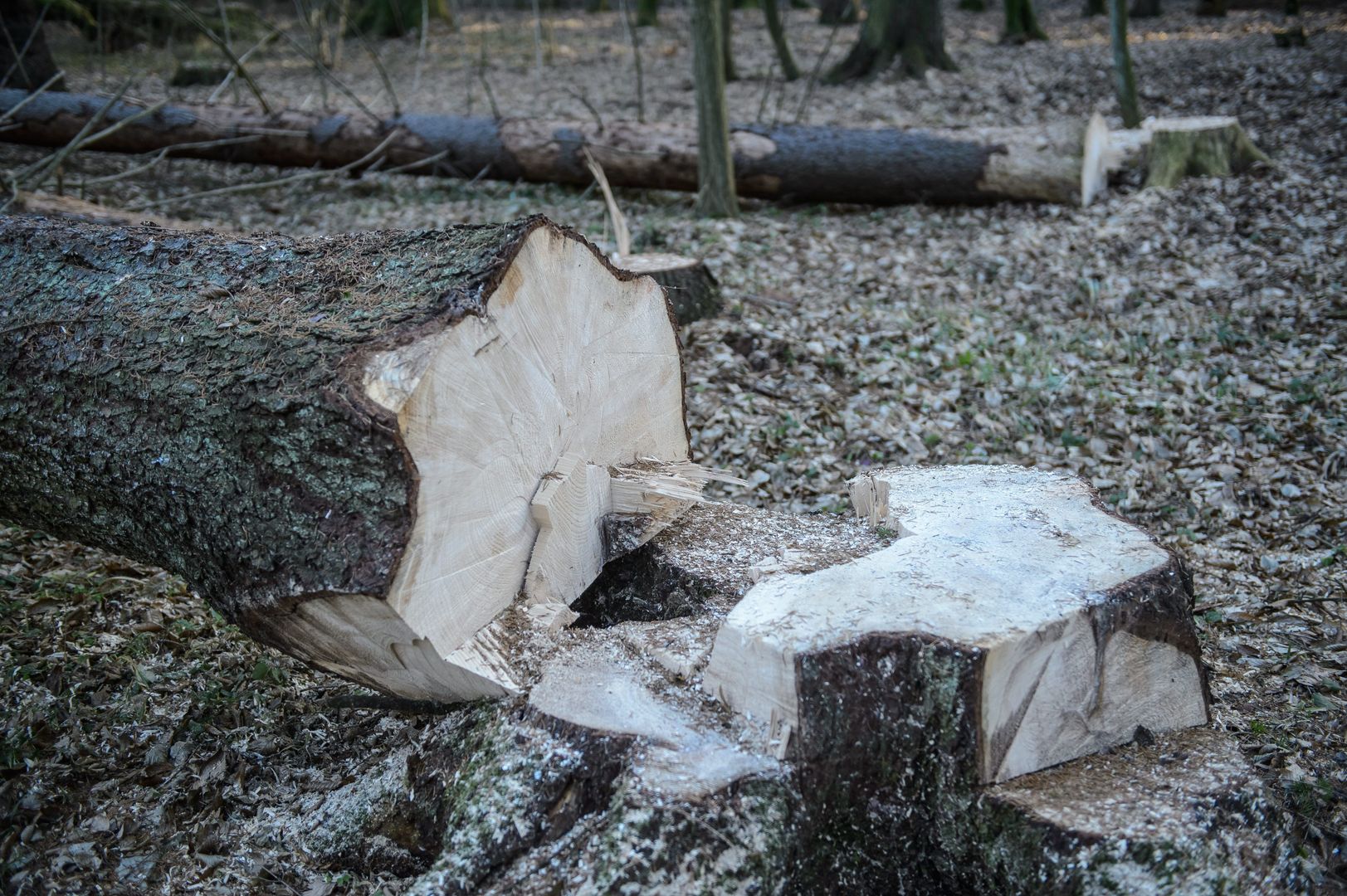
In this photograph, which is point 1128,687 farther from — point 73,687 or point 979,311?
point 979,311

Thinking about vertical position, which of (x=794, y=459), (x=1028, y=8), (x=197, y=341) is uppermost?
(x=1028, y=8)

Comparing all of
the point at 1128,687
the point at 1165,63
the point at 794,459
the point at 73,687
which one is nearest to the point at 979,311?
the point at 794,459

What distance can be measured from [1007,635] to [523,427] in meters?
1.21

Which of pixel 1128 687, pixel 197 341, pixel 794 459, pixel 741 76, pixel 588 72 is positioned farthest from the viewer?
pixel 588 72

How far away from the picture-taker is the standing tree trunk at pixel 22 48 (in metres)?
9.03

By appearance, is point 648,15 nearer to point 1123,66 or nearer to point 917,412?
point 1123,66

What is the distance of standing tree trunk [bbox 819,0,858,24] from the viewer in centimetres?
1433

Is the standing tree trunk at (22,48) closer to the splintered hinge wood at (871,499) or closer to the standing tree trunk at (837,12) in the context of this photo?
the splintered hinge wood at (871,499)

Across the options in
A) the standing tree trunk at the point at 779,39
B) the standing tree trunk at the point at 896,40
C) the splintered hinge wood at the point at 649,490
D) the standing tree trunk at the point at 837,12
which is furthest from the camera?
the standing tree trunk at the point at 837,12

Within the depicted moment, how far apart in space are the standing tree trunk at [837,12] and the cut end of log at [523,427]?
512 inches

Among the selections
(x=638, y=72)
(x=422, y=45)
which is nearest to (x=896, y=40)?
(x=638, y=72)

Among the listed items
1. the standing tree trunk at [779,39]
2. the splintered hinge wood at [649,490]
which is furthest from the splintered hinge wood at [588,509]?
the standing tree trunk at [779,39]

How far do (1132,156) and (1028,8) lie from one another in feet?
21.6

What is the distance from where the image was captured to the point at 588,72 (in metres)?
12.3
